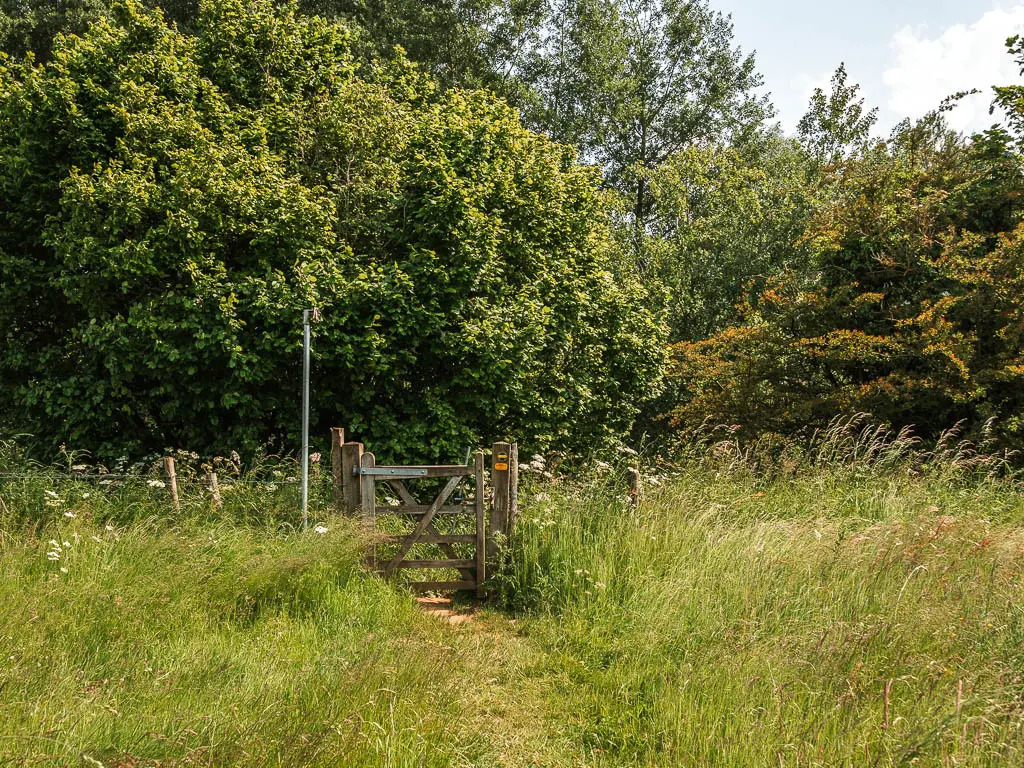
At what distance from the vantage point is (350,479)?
25.5ft

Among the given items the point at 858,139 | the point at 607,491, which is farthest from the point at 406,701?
the point at 858,139

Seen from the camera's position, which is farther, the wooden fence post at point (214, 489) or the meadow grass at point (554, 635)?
the wooden fence post at point (214, 489)

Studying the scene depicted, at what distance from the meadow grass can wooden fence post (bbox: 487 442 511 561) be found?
25 cm

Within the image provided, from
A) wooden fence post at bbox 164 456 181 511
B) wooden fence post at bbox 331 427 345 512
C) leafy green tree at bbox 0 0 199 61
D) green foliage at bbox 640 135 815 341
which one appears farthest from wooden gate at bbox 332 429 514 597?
leafy green tree at bbox 0 0 199 61

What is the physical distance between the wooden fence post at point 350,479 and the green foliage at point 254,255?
317cm

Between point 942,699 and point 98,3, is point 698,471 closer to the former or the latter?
point 942,699

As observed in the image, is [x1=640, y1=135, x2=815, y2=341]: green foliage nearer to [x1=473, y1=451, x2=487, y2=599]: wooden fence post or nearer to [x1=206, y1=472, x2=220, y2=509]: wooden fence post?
[x1=473, y1=451, x2=487, y2=599]: wooden fence post

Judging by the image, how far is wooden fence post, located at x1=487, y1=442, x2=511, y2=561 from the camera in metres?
7.79

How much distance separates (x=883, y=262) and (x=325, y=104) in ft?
31.7

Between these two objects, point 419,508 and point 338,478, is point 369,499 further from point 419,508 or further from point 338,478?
point 419,508

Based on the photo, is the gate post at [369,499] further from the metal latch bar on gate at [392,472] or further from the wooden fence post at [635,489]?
the wooden fence post at [635,489]

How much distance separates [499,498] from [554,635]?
189 cm

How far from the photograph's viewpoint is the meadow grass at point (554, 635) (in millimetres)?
3830

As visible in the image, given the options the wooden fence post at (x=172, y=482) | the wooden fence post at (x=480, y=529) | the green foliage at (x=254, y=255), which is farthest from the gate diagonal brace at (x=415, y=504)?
the green foliage at (x=254, y=255)
